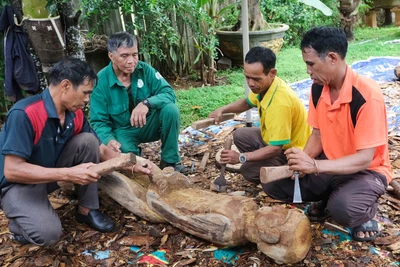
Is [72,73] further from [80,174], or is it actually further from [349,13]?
[349,13]

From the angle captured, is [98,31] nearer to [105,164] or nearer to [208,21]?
[208,21]

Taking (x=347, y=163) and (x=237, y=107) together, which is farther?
(x=237, y=107)

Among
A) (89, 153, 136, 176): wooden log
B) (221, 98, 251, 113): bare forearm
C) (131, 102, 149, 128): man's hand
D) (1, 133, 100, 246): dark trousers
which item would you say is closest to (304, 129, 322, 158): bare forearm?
(221, 98, 251, 113): bare forearm

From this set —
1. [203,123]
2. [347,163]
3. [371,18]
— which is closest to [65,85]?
[203,123]

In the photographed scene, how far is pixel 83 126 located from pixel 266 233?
158 cm

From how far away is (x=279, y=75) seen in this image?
7270 millimetres

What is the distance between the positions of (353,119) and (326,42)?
0.50m

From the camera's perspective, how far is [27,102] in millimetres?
2547

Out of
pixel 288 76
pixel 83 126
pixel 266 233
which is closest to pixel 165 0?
pixel 288 76

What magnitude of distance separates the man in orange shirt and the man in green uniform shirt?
1384mm

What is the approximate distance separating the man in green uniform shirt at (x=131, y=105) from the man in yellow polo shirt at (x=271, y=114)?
2.60ft

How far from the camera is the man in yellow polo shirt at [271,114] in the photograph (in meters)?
2.93

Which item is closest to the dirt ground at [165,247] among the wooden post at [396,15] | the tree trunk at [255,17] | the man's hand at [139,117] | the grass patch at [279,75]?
the man's hand at [139,117]

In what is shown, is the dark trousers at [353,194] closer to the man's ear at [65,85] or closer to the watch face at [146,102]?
the watch face at [146,102]
